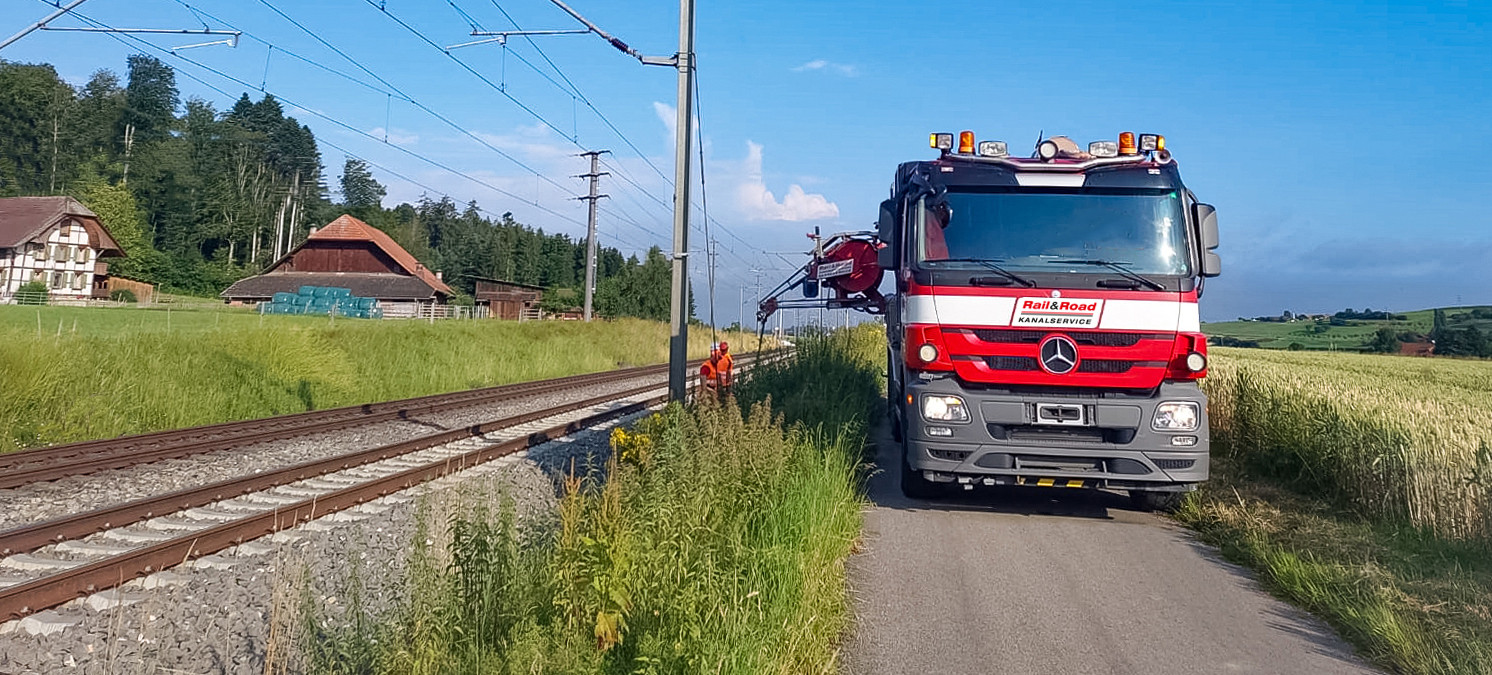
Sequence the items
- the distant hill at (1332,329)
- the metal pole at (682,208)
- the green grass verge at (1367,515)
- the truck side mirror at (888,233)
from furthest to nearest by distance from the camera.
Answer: the distant hill at (1332,329) → the metal pole at (682,208) → the truck side mirror at (888,233) → the green grass verge at (1367,515)

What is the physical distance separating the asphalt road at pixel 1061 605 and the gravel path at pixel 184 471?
6961mm

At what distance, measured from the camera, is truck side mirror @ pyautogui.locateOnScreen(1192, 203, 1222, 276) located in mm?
7629

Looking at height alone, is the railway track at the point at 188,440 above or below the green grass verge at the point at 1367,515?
below

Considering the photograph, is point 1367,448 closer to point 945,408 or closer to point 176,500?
point 945,408

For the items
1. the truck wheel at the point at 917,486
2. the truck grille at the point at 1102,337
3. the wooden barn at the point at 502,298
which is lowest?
the truck wheel at the point at 917,486

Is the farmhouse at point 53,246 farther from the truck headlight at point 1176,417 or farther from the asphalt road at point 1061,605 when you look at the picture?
the truck headlight at point 1176,417

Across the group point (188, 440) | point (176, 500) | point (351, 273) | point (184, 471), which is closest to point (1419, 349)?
point (188, 440)

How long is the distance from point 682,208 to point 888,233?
3.37 m

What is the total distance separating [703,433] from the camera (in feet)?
23.7

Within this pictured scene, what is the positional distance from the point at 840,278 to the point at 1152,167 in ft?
21.2

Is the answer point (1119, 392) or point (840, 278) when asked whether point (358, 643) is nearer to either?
point (1119, 392)

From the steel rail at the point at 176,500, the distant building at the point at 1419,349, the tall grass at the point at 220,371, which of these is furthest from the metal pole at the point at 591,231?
the distant building at the point at 1419,349

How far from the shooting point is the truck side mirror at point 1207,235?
300 inches

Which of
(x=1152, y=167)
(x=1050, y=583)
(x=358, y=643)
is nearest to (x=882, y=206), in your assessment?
(x=1152, y=167)
